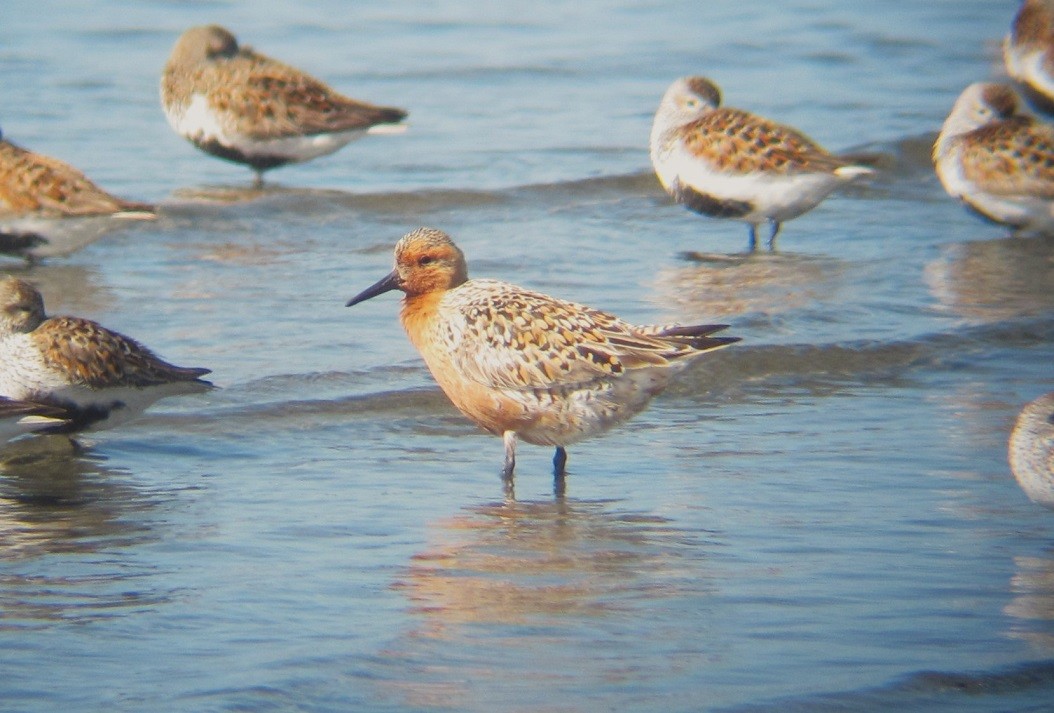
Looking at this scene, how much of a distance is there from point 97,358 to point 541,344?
2.18m

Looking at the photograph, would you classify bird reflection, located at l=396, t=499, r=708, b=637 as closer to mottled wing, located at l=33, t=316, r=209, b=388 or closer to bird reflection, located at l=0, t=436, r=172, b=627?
bird reflection, located at l=0, t=436, r=172, b=627

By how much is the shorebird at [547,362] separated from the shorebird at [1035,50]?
11626 mm

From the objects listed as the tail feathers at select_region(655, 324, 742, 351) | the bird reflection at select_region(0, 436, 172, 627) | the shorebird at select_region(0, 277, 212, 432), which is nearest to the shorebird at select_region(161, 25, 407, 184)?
the shorebird at select_region(0, 277, 212, 432)

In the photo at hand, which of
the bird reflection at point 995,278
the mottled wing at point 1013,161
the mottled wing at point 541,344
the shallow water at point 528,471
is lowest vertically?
the bird reflection at point 995,278

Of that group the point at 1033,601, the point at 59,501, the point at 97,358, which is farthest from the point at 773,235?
the point at 1033,601

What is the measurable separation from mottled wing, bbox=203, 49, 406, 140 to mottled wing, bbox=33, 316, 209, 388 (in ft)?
23.0

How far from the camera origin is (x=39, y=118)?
16.4m

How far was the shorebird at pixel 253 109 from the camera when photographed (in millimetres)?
15133

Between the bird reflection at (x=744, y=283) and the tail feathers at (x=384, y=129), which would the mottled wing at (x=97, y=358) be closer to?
the bird reflection at (x=744, y=283)

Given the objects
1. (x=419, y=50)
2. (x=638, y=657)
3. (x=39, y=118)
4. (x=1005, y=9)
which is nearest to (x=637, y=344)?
(x=638, y=657)

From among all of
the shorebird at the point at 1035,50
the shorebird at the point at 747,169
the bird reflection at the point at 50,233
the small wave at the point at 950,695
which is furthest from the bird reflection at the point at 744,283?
the shorebird at the point at 1035,50

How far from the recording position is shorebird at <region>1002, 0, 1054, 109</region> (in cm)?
1789

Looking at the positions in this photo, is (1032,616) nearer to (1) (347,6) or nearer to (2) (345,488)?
(2) (345,488)

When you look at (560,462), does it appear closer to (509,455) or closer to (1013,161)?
(509,455)
